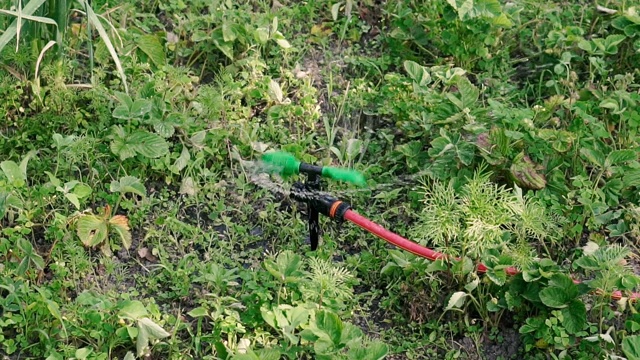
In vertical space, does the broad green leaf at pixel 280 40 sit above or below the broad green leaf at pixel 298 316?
above

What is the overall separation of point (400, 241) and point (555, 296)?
1.87ft

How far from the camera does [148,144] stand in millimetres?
4066

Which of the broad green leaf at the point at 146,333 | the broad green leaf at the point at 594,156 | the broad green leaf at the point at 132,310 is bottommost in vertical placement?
the broad green leaf at the point at 146,333

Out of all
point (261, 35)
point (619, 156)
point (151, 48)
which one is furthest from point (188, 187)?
point (619, 156)

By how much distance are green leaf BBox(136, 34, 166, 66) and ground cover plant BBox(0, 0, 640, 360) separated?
0.01m

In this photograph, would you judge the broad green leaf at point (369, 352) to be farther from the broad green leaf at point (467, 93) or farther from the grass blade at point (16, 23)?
Result: the grass blade at point (16, 23)

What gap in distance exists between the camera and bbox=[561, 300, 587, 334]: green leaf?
354cm

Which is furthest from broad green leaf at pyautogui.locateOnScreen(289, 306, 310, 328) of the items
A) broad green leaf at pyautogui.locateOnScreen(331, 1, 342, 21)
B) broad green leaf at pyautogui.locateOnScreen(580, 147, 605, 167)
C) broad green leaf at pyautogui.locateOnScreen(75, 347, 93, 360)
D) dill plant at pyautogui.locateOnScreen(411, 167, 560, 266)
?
broad green leaf at pyautogui.locateOnScreen(331, 1, 342, 21)

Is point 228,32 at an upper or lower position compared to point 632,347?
upper

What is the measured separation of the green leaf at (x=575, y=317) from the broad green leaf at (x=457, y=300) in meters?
0.34

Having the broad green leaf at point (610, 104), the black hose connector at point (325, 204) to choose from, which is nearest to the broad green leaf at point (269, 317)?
the black hose connector at point (325, 204)

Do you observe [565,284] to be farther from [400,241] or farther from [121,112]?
[121,112]

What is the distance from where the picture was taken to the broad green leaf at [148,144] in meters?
4.04

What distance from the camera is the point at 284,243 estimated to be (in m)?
3.99
